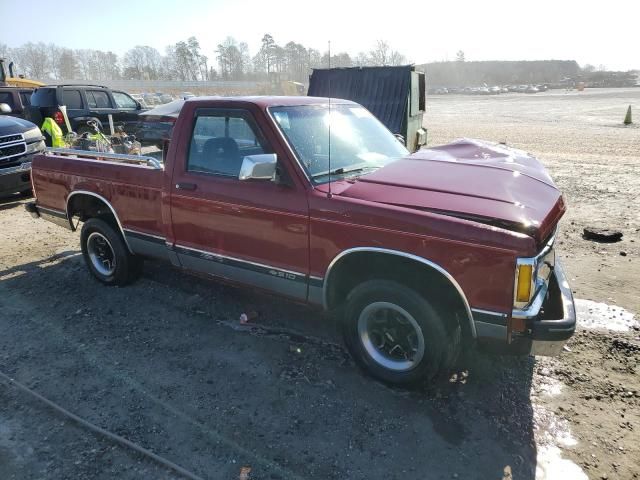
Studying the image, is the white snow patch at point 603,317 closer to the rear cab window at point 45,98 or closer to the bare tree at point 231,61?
the rear cab window at point 45,98

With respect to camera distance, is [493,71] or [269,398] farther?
[493,71]

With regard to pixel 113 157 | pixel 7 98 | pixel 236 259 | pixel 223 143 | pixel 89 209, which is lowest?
pixel 236 259

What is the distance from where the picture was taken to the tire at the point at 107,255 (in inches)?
190

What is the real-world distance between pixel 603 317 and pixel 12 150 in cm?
943

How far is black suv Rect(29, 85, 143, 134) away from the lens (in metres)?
12.5

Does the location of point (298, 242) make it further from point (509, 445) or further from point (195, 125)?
point (509, 445)

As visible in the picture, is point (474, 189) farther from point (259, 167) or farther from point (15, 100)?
point (15, 100)

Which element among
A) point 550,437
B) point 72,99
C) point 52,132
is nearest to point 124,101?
point 72,99

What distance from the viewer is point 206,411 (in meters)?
3.14

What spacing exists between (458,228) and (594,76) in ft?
321

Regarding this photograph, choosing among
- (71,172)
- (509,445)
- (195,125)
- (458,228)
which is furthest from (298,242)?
(71,172)

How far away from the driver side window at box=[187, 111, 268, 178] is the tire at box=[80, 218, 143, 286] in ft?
4.76

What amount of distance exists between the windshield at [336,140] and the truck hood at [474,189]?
21 centimetres

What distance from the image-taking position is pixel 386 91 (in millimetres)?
10594
